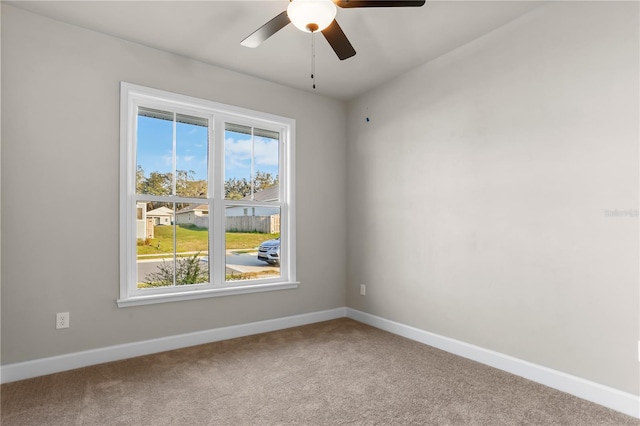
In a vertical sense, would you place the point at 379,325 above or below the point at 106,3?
below

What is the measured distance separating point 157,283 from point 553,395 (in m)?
3.19

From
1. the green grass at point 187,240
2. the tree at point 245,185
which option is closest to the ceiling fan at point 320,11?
the tree at point 245,185

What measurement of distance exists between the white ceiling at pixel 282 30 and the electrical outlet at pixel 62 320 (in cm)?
225

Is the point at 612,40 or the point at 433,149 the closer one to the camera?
the point at 612,40

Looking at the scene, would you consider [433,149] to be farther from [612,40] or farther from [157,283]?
[157,283]

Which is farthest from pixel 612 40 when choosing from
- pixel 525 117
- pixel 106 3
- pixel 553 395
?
pixel 106 3

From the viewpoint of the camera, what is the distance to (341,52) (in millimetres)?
2420

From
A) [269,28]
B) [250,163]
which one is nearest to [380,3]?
[269,28]

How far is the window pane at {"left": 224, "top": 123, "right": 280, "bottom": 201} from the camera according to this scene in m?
3.64

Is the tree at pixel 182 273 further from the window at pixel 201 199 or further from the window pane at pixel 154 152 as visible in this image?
the window pane at pixel 154 152

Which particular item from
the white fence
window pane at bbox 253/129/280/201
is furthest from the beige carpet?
window pane at bbox 253/129/280/201

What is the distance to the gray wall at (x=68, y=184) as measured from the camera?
8.34ft

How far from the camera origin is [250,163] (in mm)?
3779

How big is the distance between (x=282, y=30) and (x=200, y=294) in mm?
2429
